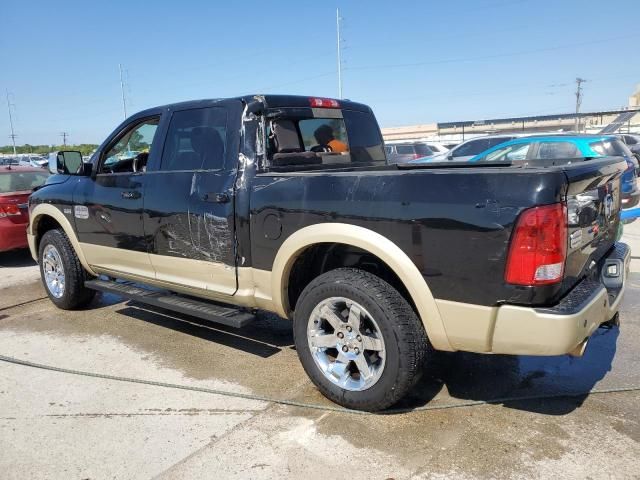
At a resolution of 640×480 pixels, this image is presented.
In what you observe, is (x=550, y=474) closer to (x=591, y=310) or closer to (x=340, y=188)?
(x=591, y=310)

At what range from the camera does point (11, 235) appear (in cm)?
761

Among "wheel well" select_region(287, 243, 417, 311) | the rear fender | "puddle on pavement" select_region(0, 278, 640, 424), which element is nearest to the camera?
the rear fender

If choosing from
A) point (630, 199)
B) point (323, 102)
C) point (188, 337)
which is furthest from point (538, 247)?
point (630, 199)

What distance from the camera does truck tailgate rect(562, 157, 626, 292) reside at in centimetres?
272

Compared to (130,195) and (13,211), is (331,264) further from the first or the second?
(13,211)

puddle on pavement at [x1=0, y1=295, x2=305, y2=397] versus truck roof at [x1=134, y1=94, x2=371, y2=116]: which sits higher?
truck roof at [x1=134, y1=94, x2=371, y2=116]

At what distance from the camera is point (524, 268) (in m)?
2.56

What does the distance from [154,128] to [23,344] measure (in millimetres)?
2225

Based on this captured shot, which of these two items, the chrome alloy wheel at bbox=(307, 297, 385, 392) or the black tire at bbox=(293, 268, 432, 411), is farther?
the chrome alloy wheel at bbox=(307, 297, 385, 392)

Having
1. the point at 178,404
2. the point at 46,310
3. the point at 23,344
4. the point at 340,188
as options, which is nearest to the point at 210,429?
the point at 178,404

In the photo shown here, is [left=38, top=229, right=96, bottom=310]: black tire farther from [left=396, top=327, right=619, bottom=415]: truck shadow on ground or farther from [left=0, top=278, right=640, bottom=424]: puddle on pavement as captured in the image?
[left=396, top=327, right=619, bottom=415]: truck shadow on ground

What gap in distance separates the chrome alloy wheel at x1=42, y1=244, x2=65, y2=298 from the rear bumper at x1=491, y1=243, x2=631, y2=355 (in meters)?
4.52

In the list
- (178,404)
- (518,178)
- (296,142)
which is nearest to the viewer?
(518,178)

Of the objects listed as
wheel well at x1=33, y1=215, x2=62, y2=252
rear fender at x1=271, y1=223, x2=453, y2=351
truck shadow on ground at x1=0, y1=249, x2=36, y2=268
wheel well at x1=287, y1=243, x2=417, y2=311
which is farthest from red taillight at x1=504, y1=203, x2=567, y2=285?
truck shadow on ground at x1=0, y1=249, x2=36, y2=268
